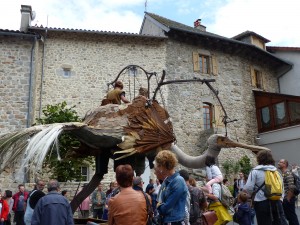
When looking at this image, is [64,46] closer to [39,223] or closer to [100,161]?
[100,161]

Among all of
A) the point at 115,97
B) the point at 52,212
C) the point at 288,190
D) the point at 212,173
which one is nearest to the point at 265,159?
the point at 212,173

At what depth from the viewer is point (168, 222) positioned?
320 centimetres

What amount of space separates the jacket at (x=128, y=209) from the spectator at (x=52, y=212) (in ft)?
3.49

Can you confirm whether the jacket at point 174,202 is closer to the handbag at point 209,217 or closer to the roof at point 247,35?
the handbag at point 209,217

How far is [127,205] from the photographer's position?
2.89 meters

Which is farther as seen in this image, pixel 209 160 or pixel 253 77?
pixel 253 77

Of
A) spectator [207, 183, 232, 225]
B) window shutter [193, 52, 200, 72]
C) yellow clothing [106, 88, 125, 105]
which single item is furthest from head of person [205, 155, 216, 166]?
window shutter [193, 52, 200, 72]

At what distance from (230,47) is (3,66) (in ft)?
38.5

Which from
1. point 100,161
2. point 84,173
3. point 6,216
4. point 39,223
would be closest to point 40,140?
point 39,223

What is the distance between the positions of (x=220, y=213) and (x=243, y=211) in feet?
1.73

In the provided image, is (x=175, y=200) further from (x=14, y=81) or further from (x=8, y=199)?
(x=14, y=81)

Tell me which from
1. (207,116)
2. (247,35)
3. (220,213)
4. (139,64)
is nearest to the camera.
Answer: (220,213)

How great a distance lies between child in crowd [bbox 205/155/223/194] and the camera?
5156mm

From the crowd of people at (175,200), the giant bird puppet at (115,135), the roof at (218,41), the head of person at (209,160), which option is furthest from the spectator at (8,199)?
the roof at (218,41)
